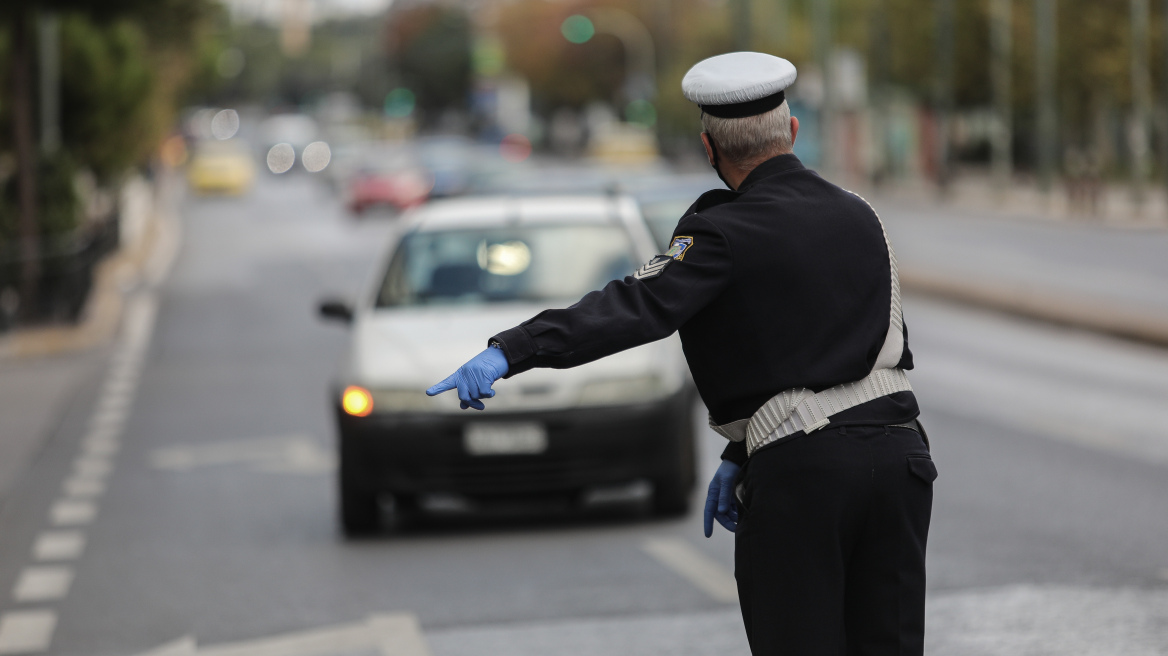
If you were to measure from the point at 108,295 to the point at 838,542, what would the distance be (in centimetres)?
2532

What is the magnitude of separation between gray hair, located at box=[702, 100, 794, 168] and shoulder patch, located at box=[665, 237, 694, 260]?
248 mm

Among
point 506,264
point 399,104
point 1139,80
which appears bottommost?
point 399,104

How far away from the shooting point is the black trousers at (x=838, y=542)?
392 cm

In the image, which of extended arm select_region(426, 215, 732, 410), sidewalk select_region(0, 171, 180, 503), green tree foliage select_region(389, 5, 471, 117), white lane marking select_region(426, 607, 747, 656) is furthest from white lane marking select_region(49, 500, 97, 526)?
green tree foliage select_region(389, 5, 471, 117)

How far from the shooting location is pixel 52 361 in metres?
20.0

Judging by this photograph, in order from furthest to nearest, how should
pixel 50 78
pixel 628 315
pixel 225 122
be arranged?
pixel 225 122, pixel 50 78, pixel 628 315

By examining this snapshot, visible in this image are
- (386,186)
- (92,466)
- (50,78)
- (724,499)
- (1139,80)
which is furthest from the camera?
(386,186)

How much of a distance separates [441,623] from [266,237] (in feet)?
126

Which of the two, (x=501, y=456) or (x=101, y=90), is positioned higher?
(x=101, y=90)

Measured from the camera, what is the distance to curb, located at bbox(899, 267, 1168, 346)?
19.1 m

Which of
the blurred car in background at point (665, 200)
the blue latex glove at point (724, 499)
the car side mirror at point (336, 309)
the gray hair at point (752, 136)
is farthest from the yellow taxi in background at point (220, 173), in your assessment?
the gray hair at point (752, 136)

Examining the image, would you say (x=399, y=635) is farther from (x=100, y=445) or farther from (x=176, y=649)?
(x=100, y=445)

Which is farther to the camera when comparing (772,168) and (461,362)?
(461,362)

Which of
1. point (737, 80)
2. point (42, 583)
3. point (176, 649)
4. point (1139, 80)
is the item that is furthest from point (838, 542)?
point (1139, 80)
